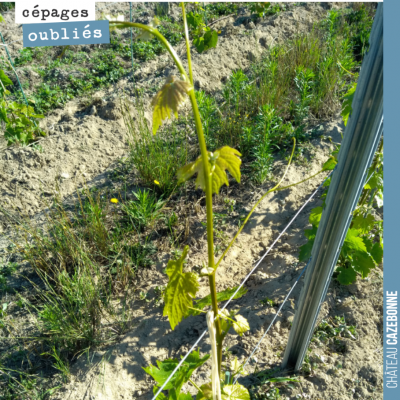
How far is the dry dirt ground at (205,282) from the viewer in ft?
6.66

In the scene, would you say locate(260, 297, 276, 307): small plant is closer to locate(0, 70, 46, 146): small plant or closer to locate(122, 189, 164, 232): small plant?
locate(122, 189, 164, 232): small plant

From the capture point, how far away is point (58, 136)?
363 centimetres

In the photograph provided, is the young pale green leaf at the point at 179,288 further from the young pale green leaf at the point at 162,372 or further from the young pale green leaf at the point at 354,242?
the young pale green leaf at the point at 354,242

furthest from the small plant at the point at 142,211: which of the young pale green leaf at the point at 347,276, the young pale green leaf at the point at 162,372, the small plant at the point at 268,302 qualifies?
the young pale green leaf at the point at 347,276

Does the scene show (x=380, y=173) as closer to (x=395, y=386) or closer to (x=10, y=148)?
(x=395, y=386)

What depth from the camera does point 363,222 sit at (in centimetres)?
214

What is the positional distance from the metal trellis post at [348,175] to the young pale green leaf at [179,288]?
58 cm

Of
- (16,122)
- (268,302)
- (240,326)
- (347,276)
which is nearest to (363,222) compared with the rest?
(347,276)

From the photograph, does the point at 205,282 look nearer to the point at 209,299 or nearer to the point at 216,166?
the point at 209,299

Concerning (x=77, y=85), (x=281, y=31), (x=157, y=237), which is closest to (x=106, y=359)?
(x=157, y=237)

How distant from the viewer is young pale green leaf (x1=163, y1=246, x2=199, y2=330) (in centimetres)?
117

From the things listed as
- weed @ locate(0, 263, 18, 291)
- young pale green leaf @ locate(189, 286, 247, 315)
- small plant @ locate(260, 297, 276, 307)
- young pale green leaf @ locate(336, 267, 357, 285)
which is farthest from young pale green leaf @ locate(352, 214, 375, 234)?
weed @ locate(0, 263, 18, 291)

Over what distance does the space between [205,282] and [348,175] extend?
A: 1624 millimetres

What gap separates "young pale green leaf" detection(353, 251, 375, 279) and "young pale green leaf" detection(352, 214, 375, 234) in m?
0.17
